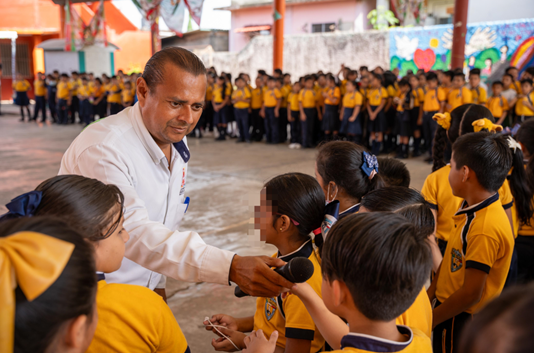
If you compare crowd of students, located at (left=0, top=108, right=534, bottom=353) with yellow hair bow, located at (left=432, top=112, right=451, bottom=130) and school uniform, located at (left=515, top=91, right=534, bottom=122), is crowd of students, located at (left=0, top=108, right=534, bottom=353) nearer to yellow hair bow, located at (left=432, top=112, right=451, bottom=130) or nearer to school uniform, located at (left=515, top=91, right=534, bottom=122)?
yellow hair bow, located at (left=432, top=112, right=451, bottom=130)

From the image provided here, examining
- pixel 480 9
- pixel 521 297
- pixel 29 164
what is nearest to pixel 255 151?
pixel 29 164

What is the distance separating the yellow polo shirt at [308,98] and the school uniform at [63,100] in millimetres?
→ 7799

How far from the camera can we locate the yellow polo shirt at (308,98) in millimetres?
8680

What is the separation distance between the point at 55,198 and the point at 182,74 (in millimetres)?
735

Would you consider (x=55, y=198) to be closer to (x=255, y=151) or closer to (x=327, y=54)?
(x=255, y=151)

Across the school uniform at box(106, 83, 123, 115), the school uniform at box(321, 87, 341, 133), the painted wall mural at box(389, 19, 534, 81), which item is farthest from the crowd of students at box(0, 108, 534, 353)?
the school uniform at box(106, 83, 123, 115)

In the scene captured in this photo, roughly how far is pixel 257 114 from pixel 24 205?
8.90 meters

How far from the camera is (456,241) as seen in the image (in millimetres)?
1782

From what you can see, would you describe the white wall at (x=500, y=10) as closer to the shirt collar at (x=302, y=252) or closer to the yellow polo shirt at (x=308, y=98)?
the yellow polo shirt at (x=308, y=98)

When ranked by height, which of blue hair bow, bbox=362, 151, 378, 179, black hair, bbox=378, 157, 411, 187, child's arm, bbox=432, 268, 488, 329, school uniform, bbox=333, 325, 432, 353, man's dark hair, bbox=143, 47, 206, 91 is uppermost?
man's dark hair, bbox=143, 47, 206, 91

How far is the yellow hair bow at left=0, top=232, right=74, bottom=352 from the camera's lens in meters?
0.67

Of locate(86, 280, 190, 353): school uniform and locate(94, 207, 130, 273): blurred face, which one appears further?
locate(94, 207, 130, 273): blurred face

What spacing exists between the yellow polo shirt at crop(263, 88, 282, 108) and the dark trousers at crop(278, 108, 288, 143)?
313 mm

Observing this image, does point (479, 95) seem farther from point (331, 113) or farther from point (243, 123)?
point (243, 123)
